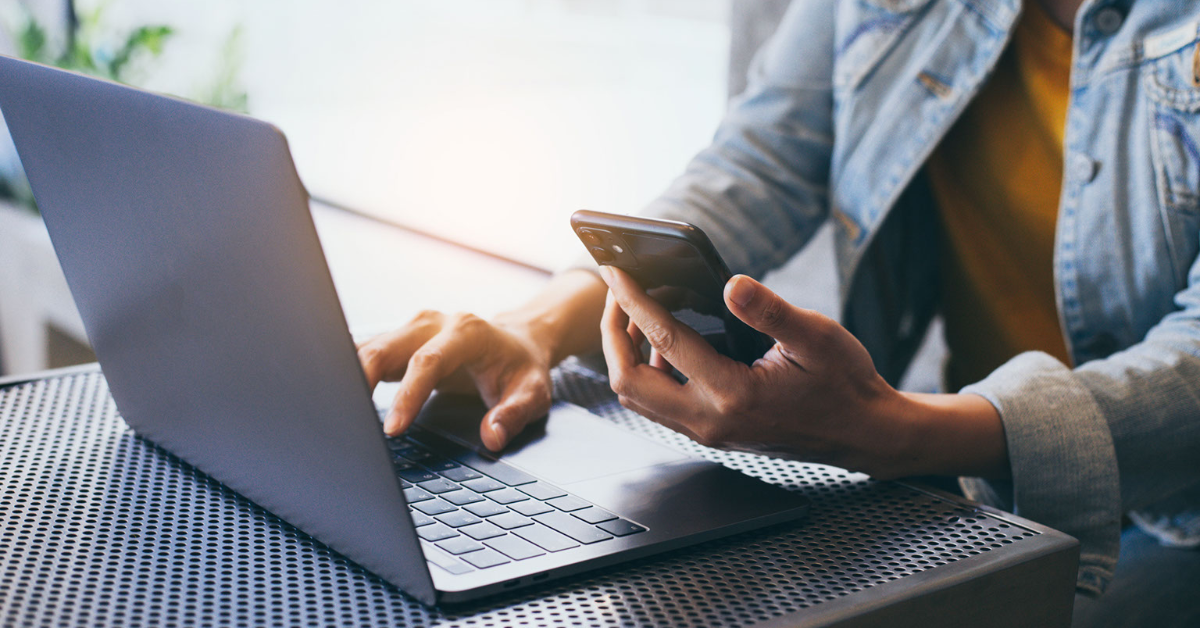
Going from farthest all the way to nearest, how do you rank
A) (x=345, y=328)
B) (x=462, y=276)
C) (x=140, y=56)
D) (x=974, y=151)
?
(x=140, y=56) < (x=462, y=276) < (x=974, y=151) < (x=345, y=328)

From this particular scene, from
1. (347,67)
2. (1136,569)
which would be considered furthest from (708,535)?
(347,67)

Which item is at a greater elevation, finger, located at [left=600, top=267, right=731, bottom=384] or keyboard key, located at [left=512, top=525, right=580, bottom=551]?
finger, located at [left=600, top=267, right=731, bottom=384]

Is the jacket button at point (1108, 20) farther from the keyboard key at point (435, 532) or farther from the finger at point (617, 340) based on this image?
the keyboard key at point (435, 532)

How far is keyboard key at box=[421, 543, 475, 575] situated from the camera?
1.34 feet

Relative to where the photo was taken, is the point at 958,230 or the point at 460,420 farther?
the point at 958,230

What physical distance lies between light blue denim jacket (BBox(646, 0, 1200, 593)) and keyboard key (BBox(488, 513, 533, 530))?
13.7 inches

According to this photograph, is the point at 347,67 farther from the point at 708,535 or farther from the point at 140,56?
the point at 708,535

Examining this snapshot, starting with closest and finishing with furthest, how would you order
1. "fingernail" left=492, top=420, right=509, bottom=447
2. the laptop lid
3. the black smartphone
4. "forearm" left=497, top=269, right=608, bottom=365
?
1. the laptop lid
2. the black smartphone
3. "fingernail" left=492, top=420, right=509, bottom=447
4. "forearm" left=497, top=269, right=608, bottom=365

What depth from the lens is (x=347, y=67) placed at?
120 inches

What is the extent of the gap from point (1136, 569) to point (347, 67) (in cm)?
286

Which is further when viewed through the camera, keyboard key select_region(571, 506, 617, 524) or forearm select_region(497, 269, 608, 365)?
forearm select_region(497, 269, 608, 365)

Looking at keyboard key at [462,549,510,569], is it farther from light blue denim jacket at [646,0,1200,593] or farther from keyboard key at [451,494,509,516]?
light blue denim jacket at [646,0,1200,593]

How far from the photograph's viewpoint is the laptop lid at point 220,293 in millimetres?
358

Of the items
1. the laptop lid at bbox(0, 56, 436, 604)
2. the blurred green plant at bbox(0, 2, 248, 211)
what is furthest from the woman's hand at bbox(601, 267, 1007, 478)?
the blurred green plant at bbox(0, 2, 248, 211)
